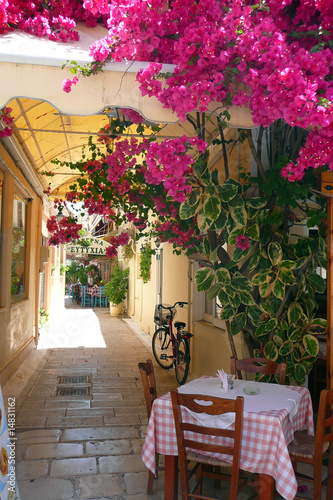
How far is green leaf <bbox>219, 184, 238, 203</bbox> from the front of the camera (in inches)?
159

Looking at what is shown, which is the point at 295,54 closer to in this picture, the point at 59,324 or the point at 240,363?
the point at 240,363

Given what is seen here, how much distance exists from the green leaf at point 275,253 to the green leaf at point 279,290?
0.19m

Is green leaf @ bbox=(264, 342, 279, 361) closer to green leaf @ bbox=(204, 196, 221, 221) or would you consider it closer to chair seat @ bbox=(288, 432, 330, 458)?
chair seat @ bbox=(288, 432, 330, 458)

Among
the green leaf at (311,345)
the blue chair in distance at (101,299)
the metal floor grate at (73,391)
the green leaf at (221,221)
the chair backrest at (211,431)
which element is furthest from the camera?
the blue chair in distance at (101,299)

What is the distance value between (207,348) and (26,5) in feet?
15.5

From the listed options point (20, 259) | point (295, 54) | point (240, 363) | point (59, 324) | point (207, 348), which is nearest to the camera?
point (295, 54)

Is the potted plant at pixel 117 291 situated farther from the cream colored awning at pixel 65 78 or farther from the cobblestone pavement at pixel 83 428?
the cream colored awning at pixel 65 78

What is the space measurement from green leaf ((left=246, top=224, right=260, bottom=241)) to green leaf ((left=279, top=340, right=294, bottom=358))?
1.02 metres

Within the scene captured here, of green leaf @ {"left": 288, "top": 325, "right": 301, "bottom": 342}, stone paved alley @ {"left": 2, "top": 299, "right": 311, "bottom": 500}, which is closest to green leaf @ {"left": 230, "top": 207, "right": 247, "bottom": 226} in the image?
green leaf @ {"left": 288, "top": 325, "right": 301, "bottom": 342}

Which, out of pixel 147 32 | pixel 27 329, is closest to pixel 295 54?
pixel 147 32

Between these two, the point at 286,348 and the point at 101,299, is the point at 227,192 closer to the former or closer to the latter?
the point at 286,348

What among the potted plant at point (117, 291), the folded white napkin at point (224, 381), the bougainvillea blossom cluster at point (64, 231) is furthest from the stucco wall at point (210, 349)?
the potted plant at point (117, 291)

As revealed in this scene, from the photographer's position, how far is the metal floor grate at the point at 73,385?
20.7ft

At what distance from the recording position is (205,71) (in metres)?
3.02
